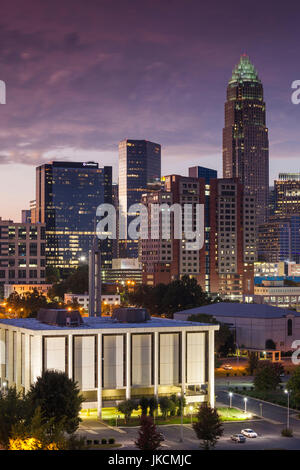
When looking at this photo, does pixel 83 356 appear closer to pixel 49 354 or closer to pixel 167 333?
pixel 49 354

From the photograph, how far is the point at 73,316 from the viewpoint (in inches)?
3201

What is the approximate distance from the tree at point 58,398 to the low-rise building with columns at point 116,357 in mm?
5866

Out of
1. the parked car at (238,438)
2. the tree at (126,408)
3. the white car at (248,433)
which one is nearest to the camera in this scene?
the parked car at (238,438)

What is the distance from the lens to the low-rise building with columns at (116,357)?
77312 mm

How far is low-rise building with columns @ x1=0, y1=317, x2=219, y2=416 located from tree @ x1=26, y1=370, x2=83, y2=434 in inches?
231

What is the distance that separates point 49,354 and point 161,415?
513 inches

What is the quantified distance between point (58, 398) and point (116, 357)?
11.6m

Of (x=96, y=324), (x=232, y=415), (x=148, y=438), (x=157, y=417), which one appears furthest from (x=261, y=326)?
(x=148, y=438)

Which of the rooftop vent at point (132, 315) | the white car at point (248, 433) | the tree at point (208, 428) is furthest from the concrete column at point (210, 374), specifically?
the tree at point (208, 428)

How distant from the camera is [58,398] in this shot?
227 ft

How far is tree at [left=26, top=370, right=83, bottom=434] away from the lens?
68.0 m

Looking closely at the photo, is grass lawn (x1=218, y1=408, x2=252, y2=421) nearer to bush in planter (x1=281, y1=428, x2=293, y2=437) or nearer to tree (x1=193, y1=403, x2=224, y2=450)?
bush in planter (x1=281, y1=428, x2=293, y2=437)

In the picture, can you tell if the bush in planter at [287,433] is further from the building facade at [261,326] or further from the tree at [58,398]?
the building facade at [261,326]
